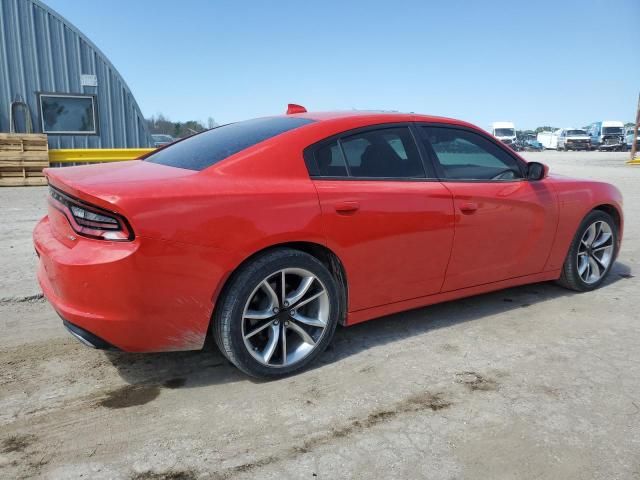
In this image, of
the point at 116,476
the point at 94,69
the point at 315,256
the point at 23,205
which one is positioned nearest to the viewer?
the point at 116,476

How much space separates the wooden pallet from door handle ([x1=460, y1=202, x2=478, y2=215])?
1157 centimetres

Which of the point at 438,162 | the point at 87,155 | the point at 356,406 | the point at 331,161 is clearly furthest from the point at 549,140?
the point at 356,406

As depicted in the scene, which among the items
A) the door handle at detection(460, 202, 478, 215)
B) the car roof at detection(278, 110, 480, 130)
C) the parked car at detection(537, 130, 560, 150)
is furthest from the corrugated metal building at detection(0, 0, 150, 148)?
the parked car at detection(537, 130, 560, 150)

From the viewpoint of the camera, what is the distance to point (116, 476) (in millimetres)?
2141

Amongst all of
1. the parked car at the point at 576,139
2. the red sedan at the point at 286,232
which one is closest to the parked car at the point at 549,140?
the parked car at the point at 576,139

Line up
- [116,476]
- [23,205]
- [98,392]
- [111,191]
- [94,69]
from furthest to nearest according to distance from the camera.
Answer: [94,69]
[23,205]
[98,392]
[111,191]
[116,476]

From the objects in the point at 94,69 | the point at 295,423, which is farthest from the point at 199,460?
the point at 94,69

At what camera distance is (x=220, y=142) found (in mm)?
3334

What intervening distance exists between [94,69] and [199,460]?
15.0 metres

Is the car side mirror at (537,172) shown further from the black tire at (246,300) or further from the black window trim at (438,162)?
the black tire at (246,300)

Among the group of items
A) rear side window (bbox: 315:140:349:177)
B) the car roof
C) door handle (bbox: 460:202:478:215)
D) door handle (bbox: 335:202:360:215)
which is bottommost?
door handle (bbox: 460:202:478:215)

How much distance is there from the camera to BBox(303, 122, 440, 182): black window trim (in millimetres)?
3088

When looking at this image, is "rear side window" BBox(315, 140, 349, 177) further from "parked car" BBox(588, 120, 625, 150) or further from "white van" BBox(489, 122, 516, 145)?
"parked car" BBox(588, 120, 625, 150)

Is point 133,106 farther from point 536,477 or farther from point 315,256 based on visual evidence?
point 536,477
